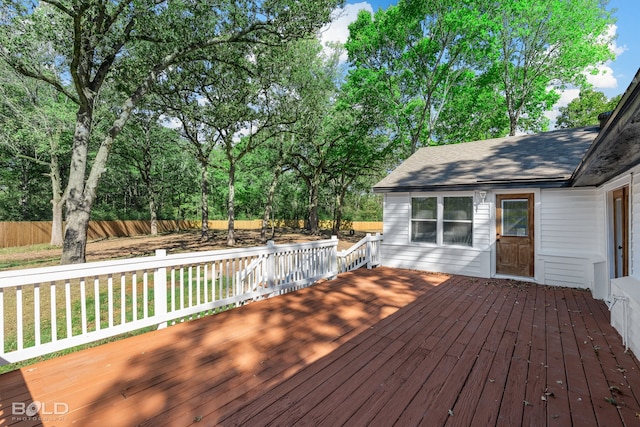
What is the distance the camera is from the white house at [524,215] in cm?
457

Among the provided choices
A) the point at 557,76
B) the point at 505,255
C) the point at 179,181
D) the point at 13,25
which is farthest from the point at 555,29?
the point at 179,181

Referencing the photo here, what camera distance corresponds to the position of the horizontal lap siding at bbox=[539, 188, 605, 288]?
567 centimetres

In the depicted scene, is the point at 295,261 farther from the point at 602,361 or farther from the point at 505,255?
the point at 505,255

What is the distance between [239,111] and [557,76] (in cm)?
1652

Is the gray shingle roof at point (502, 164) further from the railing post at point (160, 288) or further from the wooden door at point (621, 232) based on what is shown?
the railing post at point (160, 288)

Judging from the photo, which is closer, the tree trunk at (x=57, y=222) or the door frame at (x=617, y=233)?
the door frame at (x=617, y=233)

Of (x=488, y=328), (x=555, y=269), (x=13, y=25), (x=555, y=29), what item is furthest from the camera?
(x=555, y=29)

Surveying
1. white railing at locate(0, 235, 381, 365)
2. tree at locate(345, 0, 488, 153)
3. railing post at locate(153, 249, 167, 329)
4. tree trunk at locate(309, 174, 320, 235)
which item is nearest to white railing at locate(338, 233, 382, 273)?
white railing at locate(0, 235, 381, 365)

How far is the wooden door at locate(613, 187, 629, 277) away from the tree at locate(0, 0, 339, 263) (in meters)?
8.20

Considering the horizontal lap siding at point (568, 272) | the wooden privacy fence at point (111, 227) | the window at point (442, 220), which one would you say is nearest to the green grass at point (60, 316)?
the window at point (442, 220)

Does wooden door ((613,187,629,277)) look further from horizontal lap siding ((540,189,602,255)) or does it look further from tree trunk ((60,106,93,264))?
tree trunk ((60,106,93,264))

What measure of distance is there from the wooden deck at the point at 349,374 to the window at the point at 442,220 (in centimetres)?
300

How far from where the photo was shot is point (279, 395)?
2.19m

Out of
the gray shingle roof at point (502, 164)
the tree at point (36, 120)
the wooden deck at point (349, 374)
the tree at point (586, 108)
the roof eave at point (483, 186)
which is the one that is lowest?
the wooden deck at point (349, 374)
